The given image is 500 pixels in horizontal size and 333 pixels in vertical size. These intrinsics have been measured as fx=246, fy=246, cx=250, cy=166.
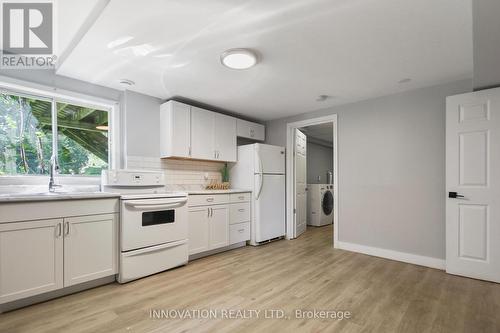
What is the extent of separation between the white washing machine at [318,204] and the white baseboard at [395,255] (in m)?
1.73

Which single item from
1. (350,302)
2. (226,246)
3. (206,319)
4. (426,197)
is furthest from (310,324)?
(426,197)

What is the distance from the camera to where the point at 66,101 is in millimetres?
2928

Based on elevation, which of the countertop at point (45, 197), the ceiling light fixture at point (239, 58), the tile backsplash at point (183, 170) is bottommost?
the countertop at point (45, 197)

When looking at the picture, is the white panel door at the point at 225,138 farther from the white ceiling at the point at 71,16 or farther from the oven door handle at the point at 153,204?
the white ceiling at the point at 71,16

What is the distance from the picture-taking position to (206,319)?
6.14 ft

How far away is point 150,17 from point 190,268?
101 inches

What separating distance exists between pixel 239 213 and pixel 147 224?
1509mm

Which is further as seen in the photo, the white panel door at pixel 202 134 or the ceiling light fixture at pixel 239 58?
the white panel door at pixel 202 134

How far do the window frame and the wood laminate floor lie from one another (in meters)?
1.46

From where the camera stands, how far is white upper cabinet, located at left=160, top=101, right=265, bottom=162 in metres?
3.41

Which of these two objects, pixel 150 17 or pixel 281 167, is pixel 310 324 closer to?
pixel 150 17

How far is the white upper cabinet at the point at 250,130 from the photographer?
4.36 meters

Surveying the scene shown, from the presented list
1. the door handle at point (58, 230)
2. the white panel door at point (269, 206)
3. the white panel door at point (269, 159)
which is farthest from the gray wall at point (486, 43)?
the door handle at point (58, 230)

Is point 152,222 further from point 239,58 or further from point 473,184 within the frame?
point 473,184
